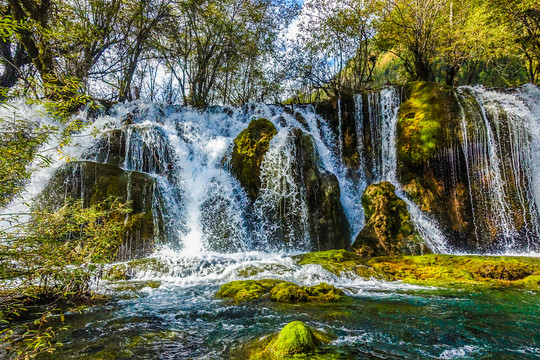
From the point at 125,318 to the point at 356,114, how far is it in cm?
A: 1561

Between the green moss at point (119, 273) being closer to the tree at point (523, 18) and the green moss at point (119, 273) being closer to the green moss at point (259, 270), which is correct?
the green moss at point (259, 270)

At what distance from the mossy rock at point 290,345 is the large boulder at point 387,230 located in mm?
7734

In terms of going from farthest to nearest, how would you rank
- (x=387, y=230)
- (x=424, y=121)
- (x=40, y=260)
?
(x=424, y=121), (x=387, y=230), (x=40, y=260)

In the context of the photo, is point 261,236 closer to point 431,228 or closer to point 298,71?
point 431,228

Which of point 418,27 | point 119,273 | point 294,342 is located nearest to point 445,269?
point 294,342

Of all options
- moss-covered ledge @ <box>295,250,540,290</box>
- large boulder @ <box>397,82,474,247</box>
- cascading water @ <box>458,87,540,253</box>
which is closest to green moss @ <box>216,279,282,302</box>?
moss-covered ledge @ <box>295,250,540,290</box>

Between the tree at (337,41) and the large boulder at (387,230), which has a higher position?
the tree at (337,41)

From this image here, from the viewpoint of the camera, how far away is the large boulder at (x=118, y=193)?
10641 mm

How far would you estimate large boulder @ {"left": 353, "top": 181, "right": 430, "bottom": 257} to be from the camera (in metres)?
10.5

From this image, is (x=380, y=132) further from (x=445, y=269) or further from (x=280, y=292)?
(x=280, y=292)

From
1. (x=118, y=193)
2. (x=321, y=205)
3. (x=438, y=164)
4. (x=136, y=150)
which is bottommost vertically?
(x=321, y=205)

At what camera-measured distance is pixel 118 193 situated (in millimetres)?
11344

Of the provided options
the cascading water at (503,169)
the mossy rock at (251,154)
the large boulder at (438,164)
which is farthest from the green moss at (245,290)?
the cascading water at (503,169)

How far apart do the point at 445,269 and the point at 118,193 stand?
441 inches
